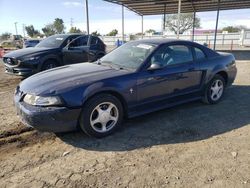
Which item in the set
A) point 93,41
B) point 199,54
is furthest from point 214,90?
point 93,41

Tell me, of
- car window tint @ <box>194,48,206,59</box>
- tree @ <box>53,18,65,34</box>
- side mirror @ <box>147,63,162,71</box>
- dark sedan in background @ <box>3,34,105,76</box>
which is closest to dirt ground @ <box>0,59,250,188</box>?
side mirror @ <box>147,63,162,71</box>

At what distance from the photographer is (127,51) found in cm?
510

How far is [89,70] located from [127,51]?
39.6 inches

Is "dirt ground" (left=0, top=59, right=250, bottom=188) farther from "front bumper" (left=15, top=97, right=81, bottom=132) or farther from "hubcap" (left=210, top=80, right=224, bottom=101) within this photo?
"hubcap" (left=210, top=80, right=224, bottom=101)

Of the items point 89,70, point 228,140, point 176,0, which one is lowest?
point 228,140

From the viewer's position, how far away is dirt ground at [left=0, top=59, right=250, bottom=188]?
9.95ft

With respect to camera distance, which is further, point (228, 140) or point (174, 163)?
point (228, 140)

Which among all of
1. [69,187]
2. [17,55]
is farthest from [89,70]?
[17,55]

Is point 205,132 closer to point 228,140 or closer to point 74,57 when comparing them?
point 228,140

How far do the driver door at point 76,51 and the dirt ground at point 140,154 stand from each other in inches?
177

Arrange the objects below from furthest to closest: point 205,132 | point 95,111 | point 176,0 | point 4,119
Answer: point 176,0 → point 4,119 → point 205,132 → point 95,111

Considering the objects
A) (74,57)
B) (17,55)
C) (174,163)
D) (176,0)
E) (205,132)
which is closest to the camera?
(174,163)

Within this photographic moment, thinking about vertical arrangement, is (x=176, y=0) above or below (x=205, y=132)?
above

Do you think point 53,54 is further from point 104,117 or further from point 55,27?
point 55,27
